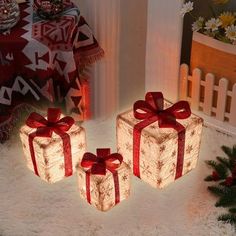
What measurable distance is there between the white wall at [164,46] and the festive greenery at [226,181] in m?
0.32

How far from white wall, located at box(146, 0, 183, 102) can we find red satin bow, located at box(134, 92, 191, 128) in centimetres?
34

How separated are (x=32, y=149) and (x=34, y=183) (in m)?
0.13

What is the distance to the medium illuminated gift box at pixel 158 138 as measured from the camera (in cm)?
139

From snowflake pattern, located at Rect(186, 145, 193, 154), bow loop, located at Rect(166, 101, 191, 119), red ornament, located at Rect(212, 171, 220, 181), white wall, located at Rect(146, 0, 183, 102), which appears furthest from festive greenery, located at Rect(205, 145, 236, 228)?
white wall, located at Rect(146, 0, 183, 102)

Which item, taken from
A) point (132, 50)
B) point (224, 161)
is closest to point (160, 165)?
point (224, 161)

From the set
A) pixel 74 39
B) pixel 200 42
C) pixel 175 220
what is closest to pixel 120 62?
pixel 74 39

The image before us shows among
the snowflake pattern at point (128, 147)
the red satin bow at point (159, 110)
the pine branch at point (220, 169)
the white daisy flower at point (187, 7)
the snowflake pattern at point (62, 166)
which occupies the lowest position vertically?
the pine branch at point (220, 169)

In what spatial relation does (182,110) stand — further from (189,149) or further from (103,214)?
(103,214)

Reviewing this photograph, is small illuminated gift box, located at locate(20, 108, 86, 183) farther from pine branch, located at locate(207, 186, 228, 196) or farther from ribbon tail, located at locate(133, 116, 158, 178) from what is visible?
pine branch, located at locate(207, 186, 228, 196)

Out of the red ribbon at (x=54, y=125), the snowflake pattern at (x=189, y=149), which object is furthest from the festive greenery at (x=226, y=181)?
the red ribbon at (x=54, y=125)

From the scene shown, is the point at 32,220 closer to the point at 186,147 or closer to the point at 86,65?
the point at 186,147

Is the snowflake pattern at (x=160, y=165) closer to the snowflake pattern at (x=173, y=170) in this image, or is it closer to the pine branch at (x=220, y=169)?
the snowflake pattern at (x=173, y=170)

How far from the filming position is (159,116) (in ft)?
4.67

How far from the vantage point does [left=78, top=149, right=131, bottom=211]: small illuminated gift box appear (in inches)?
51.7
